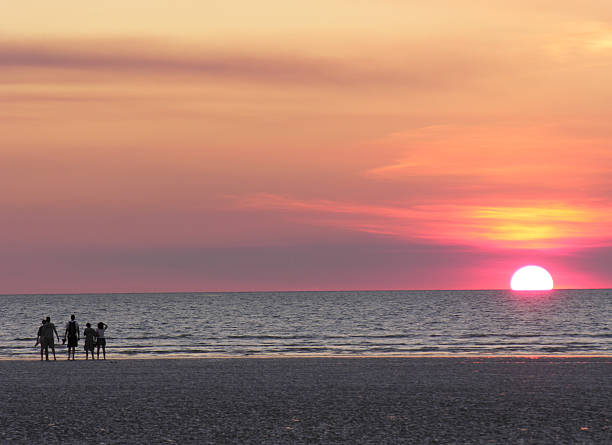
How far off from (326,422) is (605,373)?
53.2 ft

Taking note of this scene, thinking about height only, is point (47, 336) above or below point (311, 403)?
above

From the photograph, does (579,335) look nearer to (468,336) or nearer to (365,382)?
(468,336)

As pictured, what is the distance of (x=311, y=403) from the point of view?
2072 centimetres

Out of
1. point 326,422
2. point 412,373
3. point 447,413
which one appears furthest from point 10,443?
point 412,373

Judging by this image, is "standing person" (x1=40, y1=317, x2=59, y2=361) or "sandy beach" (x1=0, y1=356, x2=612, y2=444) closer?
"sandy beach" (x1=0, y1=356, x2=612, y2=444)

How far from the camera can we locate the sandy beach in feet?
51.8

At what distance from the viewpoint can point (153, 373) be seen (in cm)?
3048

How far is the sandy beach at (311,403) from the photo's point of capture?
1580 centimetres

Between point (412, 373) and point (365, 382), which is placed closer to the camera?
point (365, 382)

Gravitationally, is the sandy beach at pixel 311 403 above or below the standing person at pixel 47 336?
below

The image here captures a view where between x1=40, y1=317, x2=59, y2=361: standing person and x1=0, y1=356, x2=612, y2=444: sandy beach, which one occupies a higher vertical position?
x1=40, y1=317, x2=59, y2=361: standing person

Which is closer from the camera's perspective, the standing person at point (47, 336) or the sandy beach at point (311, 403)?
the sandy beach at point (311, 403)

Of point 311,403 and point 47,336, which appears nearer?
point 311,403

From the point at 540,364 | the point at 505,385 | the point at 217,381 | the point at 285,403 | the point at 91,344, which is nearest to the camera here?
the point at 285,403
